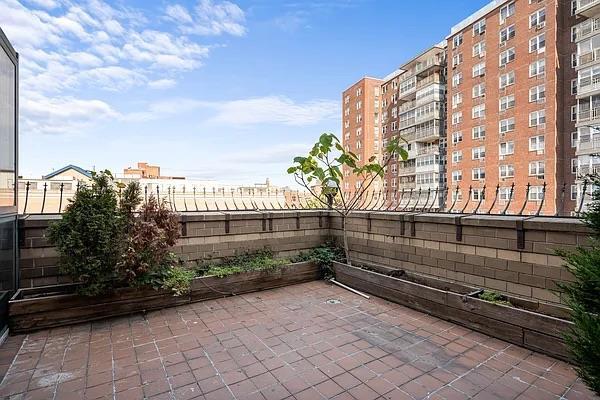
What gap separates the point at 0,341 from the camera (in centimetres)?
294

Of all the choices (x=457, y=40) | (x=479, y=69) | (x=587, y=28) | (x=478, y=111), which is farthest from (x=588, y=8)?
(x=457, y=40)

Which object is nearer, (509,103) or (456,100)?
(509,103)

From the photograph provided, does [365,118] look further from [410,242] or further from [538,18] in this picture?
[410,242]

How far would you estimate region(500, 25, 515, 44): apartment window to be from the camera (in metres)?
23.1

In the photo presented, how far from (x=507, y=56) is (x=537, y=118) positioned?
5806mm

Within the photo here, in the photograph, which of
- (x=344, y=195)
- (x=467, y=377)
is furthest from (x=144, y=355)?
(x=344, y=195)

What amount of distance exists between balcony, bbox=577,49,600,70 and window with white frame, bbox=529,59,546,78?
2.26m

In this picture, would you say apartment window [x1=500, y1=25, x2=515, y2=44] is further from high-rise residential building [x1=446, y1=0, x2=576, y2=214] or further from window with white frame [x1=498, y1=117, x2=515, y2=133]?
window with white frame [x1=498, y1=117, x2=515, y2=133]

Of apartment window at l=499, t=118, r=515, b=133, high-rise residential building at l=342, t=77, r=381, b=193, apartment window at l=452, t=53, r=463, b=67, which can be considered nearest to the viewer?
apartment window at l=499, t=118, r=515, b=133

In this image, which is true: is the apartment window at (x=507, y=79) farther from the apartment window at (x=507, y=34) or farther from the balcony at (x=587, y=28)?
the balcony at (x=587, y=28)

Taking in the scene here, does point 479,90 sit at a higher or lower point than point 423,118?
higher

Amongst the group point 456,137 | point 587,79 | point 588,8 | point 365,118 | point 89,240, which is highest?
point 588,8

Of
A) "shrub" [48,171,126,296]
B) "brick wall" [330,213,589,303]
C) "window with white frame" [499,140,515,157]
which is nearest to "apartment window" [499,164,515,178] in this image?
"window with white frame" [499,140,515,157]

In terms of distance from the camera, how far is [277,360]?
2719 millimetres
